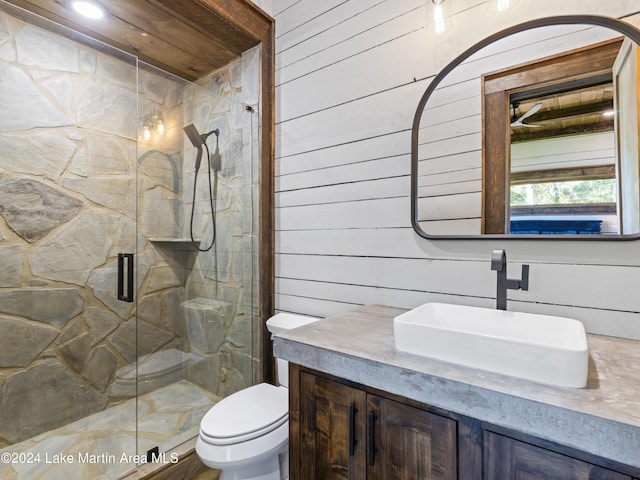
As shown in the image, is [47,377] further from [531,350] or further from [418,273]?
[531,350]

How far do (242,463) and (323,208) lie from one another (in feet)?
3.94

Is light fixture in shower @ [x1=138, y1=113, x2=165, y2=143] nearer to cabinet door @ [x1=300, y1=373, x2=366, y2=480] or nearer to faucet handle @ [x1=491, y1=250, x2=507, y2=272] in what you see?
cabinet door @ [x1=300, y1=373, x2=366, y2=480]

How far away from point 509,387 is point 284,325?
120 centimetres

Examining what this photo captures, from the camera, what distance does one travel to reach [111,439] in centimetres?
177

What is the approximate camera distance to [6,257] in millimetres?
1735

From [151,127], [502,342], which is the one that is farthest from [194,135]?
[502,342]

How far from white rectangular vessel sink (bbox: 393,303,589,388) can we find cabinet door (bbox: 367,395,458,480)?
0.52ft

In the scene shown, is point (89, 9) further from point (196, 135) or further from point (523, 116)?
point (523, 116)

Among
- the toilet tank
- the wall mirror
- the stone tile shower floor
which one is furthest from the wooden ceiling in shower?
the stone tile shower floor

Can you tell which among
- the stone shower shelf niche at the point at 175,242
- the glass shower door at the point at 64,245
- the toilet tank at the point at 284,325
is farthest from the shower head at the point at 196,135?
the toilet tank at the point at 284,325

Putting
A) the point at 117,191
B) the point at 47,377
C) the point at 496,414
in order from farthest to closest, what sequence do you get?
the point at 117,191
the point at 47,377
the point at 496,414

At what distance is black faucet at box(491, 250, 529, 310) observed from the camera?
99 centimetres

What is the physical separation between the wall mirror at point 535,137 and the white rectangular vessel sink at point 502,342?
1.08ft

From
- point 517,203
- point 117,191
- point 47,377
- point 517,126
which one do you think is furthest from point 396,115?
point 47,377
